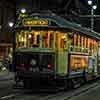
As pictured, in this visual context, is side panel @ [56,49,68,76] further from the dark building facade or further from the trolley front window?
the dark building facade

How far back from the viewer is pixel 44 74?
62.0 ft

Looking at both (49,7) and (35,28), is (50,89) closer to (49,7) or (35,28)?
(35,28)

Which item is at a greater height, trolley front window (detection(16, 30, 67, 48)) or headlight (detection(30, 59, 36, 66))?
trolley front window (detection(16, 30, 67, 48))

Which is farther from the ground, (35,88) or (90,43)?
(90,43)

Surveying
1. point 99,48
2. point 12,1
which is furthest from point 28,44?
point 12,1

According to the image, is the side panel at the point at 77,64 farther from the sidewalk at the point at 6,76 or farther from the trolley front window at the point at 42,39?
the sidewalk at the point at 6,76

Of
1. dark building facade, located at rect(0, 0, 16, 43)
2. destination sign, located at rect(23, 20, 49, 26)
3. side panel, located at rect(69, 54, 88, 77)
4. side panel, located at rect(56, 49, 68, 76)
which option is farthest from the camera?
dark building facade, located at rect(0, 0, 16, 43)

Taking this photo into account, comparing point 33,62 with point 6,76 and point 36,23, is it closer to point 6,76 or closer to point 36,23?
point 36,23

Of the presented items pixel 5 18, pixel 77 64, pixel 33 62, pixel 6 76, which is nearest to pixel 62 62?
pixel 33 62

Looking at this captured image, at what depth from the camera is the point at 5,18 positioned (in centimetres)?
5072

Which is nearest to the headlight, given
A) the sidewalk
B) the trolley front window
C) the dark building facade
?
the trolley front window

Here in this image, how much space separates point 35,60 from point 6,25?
3231 centimetres

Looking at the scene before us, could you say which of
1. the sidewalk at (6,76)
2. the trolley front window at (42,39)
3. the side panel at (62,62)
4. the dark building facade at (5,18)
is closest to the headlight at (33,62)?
the trolley front window at (42,39)

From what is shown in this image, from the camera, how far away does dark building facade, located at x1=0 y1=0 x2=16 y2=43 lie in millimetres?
50188
